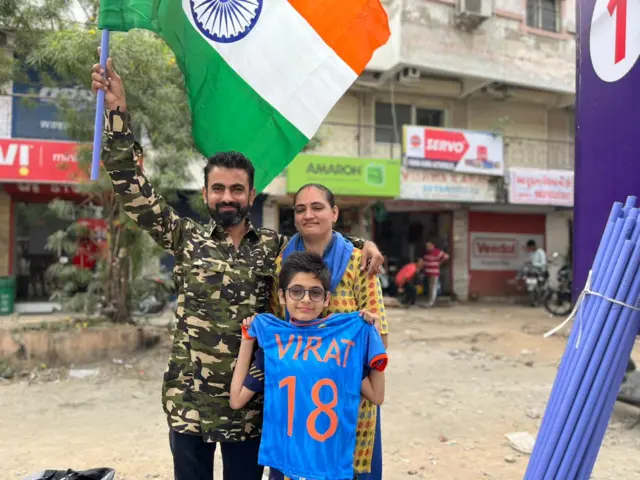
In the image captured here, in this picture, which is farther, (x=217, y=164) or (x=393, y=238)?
(x=393, y=238)

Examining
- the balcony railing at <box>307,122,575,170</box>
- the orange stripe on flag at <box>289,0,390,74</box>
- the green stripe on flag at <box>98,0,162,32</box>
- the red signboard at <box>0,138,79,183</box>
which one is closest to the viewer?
the green stripe on flag at <box>98,0,162,32</box>

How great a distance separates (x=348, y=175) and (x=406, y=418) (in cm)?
725

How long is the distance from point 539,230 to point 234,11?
15226mm

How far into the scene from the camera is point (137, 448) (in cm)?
397

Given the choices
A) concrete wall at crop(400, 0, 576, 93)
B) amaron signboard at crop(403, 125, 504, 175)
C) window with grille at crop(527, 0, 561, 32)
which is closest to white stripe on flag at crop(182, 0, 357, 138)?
amaron signboard at crop(403, 125, 504, 175)

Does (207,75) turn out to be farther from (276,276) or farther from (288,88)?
(276,276)

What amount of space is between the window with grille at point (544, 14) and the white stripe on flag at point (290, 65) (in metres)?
14.0

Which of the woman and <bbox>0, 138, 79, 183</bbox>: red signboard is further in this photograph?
<bbox>0, 138, 79, 183</bbox>: red signboard

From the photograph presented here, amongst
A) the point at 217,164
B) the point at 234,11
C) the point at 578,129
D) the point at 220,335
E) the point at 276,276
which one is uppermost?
the point at 234,11

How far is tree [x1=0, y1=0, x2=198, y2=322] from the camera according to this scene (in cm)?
538

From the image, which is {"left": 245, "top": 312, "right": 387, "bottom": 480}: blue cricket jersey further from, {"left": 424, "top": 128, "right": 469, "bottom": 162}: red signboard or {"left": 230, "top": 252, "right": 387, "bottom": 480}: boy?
{"left": 424, "top": 128, "right": 469, "bottom": 162}: red signboard

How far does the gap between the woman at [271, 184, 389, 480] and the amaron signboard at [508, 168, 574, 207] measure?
39.8 feet

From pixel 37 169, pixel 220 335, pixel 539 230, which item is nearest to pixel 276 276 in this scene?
pixel 220 335

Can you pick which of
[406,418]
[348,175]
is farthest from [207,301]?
[348,175]
